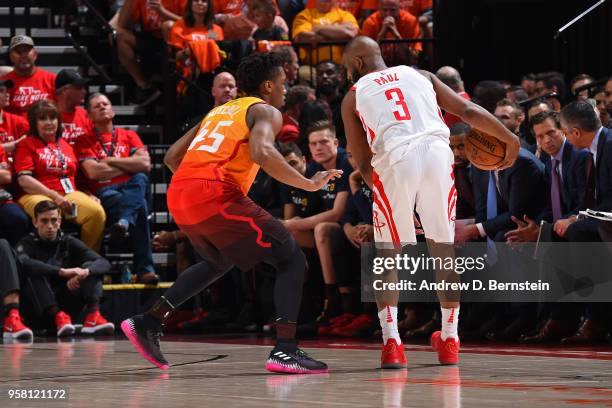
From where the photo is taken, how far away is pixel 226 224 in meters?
6.69

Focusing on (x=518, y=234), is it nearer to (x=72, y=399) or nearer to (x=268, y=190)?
(x=268, y=190)

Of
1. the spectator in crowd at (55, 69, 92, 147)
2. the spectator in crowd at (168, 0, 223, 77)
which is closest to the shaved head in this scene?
the spectator in crowd at (55, 69, 92, 147)

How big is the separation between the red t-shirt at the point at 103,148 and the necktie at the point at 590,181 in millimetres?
4912

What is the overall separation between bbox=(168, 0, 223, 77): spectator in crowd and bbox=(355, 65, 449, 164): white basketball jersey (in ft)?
19.7

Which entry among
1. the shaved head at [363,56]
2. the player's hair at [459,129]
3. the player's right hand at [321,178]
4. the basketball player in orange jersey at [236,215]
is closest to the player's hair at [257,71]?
the basketball player in orange jersey at [236,215]

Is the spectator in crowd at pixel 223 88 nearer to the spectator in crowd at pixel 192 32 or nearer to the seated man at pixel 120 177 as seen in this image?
the seated man at pixel 120 177

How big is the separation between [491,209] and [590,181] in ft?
2.98

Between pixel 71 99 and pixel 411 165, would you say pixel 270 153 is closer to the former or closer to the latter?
pixel 411 165

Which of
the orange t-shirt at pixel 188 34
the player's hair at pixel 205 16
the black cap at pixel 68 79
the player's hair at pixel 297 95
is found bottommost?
the player's hair at pixel 297 95

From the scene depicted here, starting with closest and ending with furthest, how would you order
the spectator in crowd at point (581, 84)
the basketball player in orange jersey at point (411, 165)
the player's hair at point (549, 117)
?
the basketball player in orange jersey at point (411, 165) < the player's hair at point (549, 117) < the spectator in crowd at point (581, 84)

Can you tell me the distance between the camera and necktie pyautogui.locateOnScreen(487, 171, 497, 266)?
30.4ft

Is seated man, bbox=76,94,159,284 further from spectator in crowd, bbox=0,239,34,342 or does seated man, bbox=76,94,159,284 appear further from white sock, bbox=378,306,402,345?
white sock, bbox=378,306,402,345

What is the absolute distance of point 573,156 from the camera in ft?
29.1

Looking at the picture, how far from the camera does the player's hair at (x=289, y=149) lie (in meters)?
10.3
